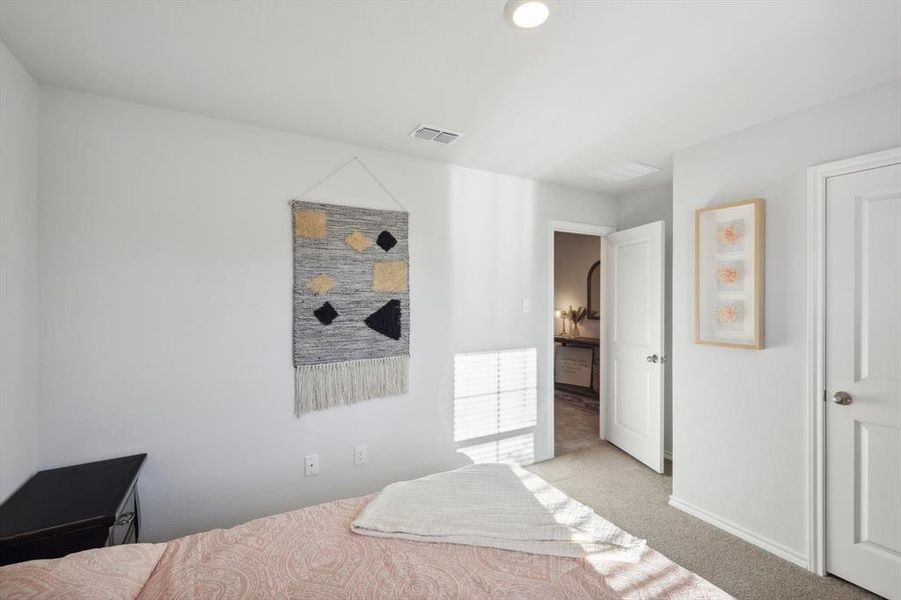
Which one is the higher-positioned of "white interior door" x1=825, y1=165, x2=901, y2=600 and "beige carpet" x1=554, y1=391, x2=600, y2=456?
"white interior door" x1=825, y1=165, x2=901, y2=600

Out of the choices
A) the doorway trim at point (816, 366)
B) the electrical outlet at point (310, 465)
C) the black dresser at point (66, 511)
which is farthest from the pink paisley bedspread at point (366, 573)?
the doorway trim at point (816, 366)

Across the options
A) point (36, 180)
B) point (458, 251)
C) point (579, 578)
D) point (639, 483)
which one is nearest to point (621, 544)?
point (579, 578)

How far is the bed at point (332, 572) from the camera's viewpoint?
1146 millimetres

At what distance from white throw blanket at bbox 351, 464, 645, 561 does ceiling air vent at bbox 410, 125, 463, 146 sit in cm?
202

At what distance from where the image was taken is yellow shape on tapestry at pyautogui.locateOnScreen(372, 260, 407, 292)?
9.25ft

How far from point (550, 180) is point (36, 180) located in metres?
3.41

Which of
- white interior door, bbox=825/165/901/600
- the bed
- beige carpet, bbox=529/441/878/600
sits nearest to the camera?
the bed

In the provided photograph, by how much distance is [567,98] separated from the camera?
2.11 meters

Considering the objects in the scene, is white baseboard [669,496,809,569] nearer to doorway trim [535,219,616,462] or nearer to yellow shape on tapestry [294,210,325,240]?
doorway trim [535,219,616,462]

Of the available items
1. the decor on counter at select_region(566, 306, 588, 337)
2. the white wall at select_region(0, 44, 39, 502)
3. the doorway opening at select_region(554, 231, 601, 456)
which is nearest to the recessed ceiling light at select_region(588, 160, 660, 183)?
the doorway opening at select_region(554, 231, 601, 456)

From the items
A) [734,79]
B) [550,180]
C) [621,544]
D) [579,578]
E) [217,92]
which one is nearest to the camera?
[579,578]

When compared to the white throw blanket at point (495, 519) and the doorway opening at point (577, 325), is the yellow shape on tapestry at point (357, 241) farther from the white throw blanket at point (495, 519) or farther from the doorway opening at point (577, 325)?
the doorway opening at point (577, 325)

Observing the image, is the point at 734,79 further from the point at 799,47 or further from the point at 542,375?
the point at 542,375

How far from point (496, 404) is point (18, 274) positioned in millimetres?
3004
